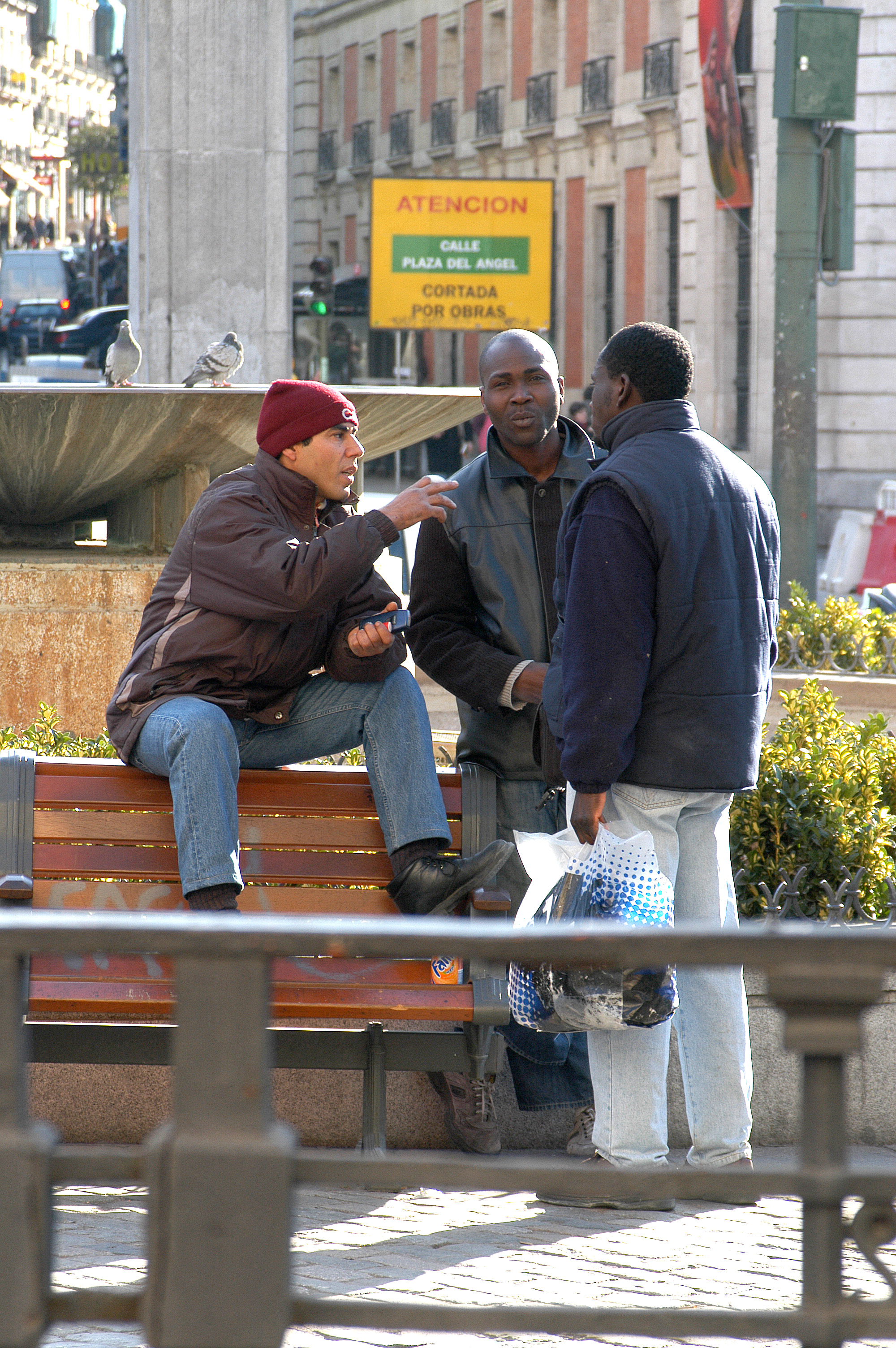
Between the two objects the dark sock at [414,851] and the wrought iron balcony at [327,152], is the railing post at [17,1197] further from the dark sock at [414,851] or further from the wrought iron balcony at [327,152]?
the wrought iron balcony at [327,152]

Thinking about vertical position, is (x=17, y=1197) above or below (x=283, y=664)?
below

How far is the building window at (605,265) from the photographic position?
36438 millimetres

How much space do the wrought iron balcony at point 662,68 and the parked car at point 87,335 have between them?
1380 cm

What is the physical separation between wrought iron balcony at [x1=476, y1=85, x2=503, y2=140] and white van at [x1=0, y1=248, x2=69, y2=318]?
17.4 m

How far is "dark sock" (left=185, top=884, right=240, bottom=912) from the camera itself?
388 cm

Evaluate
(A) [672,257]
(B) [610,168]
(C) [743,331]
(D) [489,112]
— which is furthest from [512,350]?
(D) [489,112]

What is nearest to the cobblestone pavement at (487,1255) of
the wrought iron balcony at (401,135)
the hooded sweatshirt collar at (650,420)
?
the hooded sweatshirt collar at (650,420)

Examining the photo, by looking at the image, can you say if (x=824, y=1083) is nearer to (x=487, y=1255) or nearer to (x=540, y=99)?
(x=487, y=1255)

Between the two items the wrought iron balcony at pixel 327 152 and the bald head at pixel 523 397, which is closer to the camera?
the bald head at pixel 523 397

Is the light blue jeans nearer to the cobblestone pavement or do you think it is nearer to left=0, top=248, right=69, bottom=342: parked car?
the cobblestone pavement

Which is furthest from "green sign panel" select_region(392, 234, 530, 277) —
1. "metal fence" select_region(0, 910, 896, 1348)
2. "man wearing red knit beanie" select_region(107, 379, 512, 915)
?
"metal fence" select_region(0, 910, 896, 1348)

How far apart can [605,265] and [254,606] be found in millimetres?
33706

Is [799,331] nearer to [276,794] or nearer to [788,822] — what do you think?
[788,822]

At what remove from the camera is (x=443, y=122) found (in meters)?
44.8
